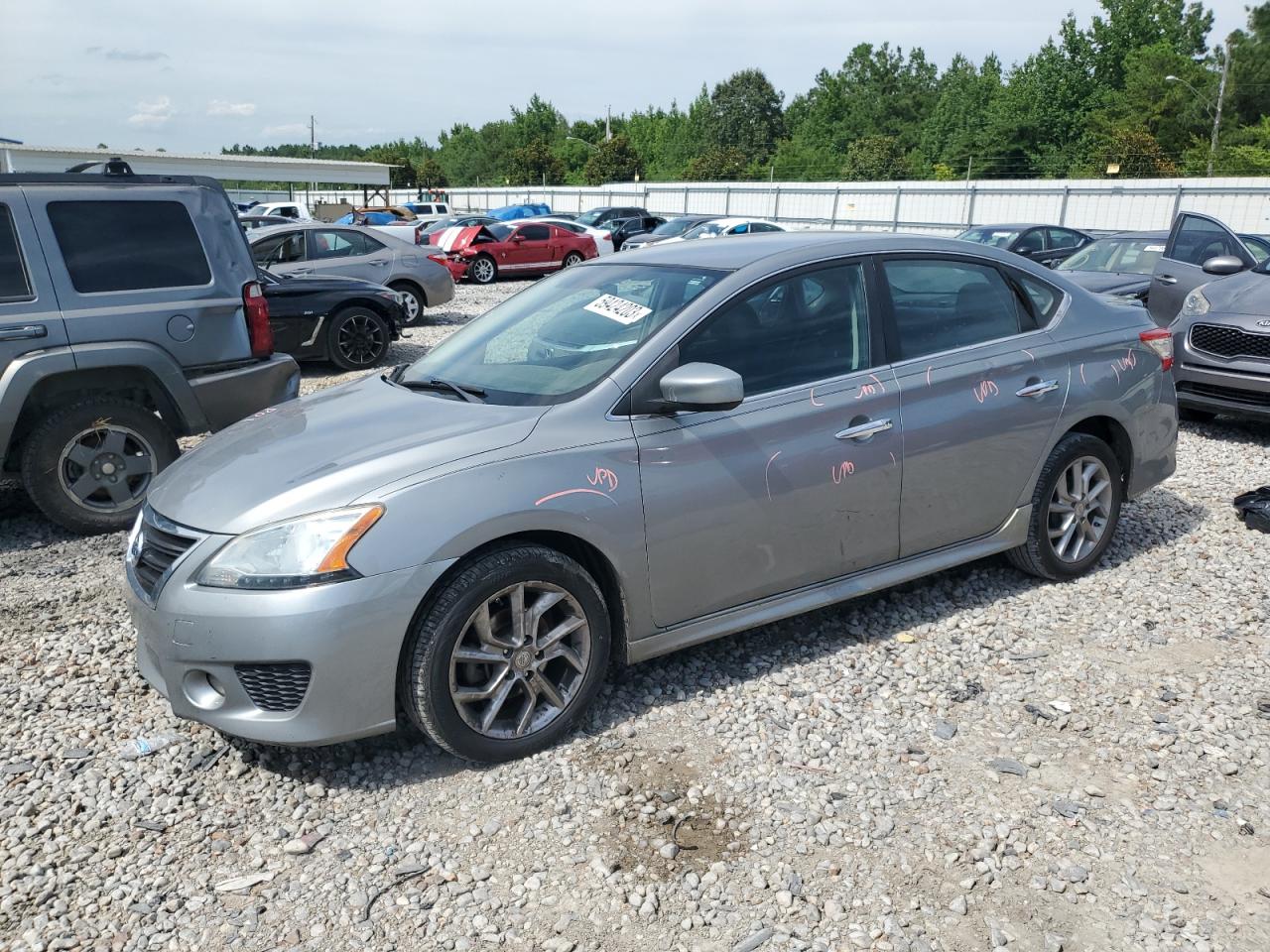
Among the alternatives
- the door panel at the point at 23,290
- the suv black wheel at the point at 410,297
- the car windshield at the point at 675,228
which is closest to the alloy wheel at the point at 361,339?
the suv black wheel at the point at 410,297

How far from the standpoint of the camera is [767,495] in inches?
155

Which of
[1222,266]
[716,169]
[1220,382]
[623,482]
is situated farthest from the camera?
[716,169]

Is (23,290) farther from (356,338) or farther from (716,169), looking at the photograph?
(716,169)

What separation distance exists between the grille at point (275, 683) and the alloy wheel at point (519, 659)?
469 mm

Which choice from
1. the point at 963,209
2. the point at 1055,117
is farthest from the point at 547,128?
the point at 963,209

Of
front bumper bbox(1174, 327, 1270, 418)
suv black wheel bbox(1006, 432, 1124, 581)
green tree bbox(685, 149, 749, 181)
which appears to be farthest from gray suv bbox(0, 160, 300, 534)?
green tree bbox(685, 149, 749, 181)

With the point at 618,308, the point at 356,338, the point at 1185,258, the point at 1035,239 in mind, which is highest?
the point at 618,308

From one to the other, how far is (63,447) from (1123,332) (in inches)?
227

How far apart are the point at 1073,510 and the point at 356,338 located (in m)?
8.64

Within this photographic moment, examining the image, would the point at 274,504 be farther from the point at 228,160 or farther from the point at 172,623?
the point at 228,160

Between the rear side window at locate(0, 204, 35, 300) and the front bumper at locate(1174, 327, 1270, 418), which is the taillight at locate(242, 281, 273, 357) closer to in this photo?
the rear side window at locate(0, 204, 35, 300)

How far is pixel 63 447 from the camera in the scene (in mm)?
5938

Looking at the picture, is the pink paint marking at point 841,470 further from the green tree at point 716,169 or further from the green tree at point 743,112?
the green tree at point 743,112

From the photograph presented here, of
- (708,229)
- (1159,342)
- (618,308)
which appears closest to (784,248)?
(618,308)
